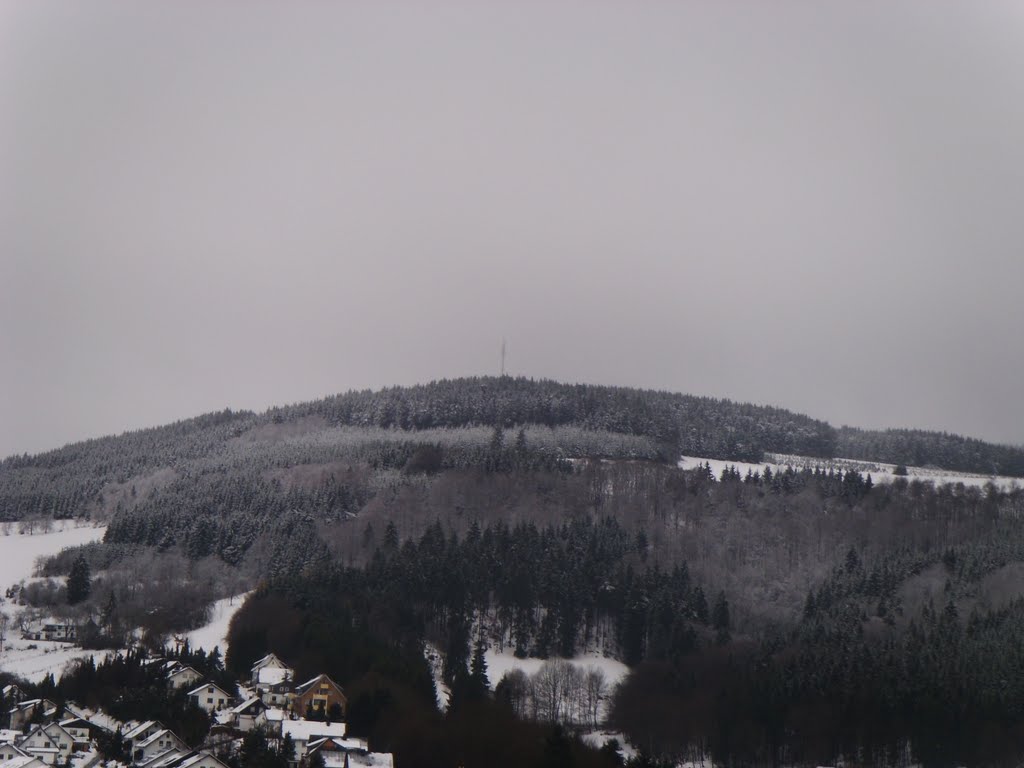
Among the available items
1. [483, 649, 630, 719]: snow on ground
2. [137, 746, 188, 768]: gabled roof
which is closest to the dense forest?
[483, 649, 630, 719]: snow on ground

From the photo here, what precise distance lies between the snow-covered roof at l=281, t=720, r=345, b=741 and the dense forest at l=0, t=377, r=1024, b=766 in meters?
2.24

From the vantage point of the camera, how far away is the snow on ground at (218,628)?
8500 centimetres

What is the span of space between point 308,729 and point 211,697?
366 inches

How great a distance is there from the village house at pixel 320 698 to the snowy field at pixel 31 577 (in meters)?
18.1

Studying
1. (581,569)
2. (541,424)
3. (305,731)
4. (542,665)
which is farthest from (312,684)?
(541,424)

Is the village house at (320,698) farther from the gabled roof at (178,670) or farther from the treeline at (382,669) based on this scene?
the gabled roof at (178,670)

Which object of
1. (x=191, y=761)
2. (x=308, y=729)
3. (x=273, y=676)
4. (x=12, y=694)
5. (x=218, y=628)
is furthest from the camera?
(x=218, y=628)

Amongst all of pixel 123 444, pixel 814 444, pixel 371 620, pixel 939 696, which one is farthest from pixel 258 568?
pixel 814 444

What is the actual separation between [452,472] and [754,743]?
6360cm

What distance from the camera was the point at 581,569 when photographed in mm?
104625

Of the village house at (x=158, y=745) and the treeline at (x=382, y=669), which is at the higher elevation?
the treeline at (x=382, y=669)

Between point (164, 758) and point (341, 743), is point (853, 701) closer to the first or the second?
point (341, 743)

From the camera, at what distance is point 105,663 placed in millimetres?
72875

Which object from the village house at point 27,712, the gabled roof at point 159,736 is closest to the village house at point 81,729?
the village house at point 27,712
